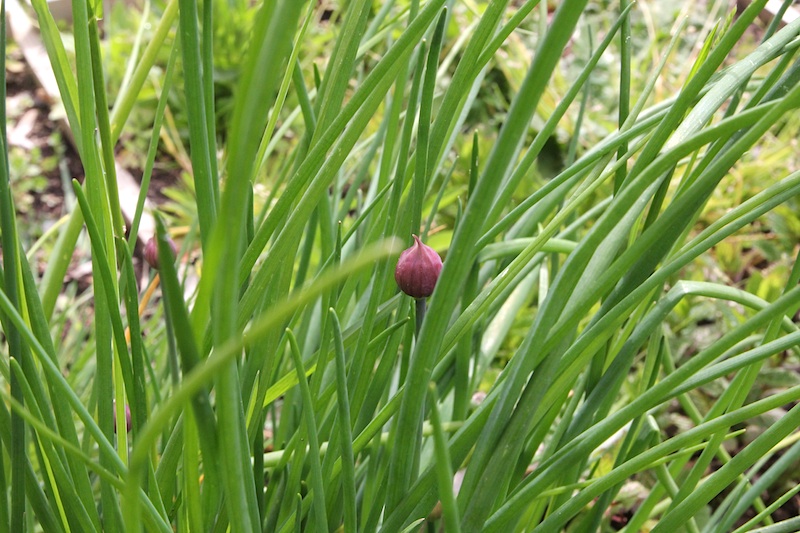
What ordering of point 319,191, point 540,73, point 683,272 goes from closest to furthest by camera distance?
point 540,73 → point 319,191 → point 683,272

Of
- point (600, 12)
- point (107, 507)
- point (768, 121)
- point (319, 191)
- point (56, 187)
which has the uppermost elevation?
point (600, 12)

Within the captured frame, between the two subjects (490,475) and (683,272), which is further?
(683,272)

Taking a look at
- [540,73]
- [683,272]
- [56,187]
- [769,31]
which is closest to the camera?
[540,73]

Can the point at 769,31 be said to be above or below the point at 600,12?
below

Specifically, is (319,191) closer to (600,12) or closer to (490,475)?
(490,475)

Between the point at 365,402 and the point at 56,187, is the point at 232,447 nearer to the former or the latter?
the point at 365,402

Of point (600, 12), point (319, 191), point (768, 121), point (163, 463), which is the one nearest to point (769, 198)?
point (768, 121)
